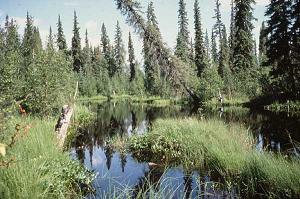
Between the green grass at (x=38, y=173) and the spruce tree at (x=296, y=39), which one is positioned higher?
the spruce tree at (x=296, y=39)

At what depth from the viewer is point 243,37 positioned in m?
48.2

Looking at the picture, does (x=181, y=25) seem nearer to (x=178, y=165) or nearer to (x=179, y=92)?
(x=179, y=92)

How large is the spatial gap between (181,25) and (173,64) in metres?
43.1

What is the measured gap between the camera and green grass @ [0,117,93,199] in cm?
535

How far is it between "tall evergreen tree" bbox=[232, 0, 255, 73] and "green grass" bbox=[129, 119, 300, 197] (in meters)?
36.1

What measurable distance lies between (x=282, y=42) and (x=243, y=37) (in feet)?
59.6

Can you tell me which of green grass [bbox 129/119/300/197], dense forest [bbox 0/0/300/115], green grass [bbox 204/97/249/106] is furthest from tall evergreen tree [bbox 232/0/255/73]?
green grass [bbox 129/119/300/197]

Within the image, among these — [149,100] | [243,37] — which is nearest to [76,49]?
[149,100]

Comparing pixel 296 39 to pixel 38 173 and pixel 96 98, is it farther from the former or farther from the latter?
pixel 96 98

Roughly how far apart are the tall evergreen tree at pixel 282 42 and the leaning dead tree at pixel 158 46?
33.1 ft

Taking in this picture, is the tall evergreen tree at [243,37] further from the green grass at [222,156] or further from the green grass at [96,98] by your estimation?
the green grass at [222,156]

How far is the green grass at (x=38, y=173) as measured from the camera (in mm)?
5348

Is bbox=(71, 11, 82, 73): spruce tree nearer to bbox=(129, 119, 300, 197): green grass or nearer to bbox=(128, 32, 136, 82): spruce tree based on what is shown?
bbox=(128, 32, 136, 82): spruce tree

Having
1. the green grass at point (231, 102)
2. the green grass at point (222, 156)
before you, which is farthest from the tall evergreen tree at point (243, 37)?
the green grass at point (222, 156)
